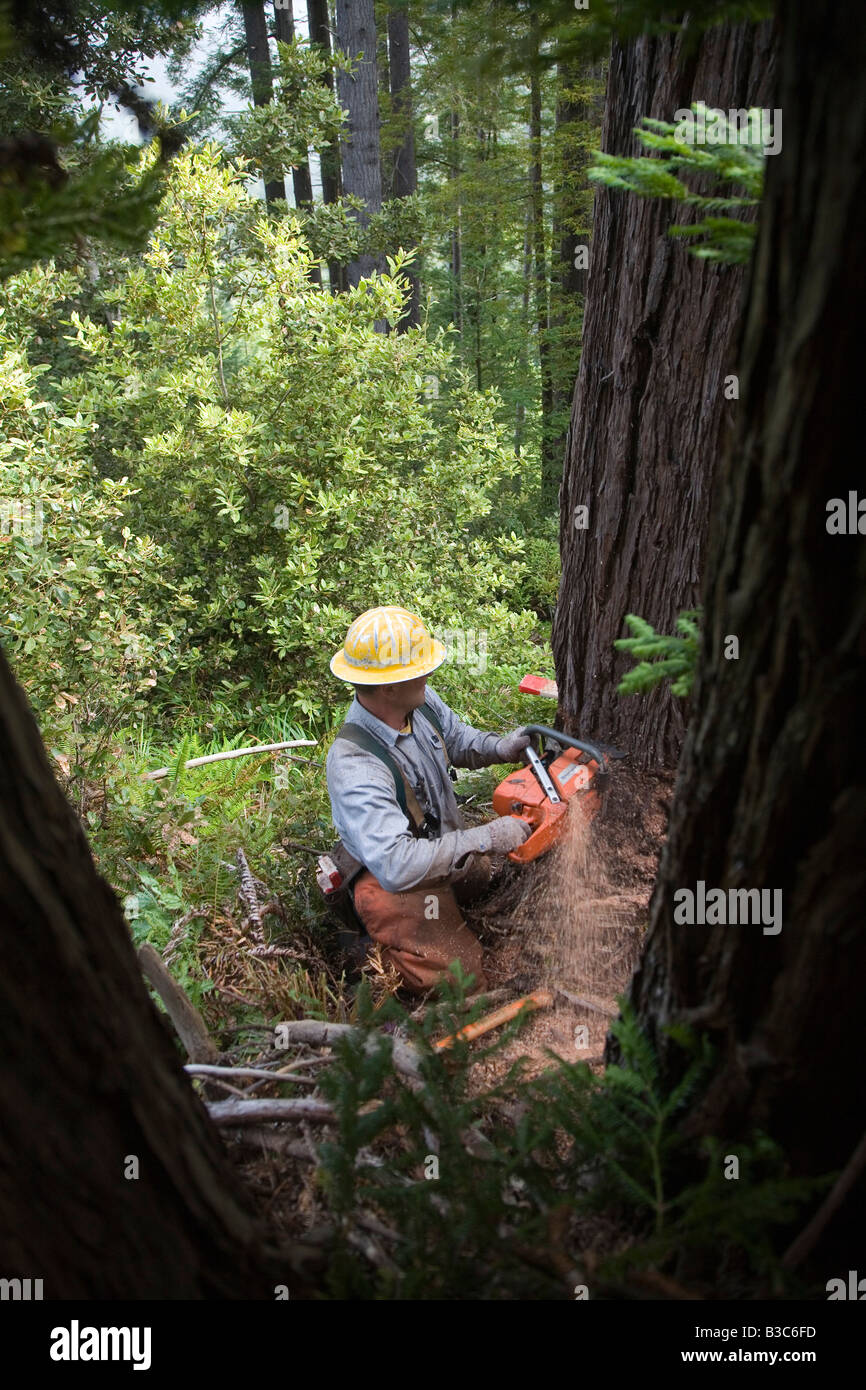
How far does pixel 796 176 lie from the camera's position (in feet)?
3.69

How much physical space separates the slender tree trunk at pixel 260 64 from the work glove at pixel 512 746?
7577 mm

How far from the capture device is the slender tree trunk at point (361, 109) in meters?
10.2

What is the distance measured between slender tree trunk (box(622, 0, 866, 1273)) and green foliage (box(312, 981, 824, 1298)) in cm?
10

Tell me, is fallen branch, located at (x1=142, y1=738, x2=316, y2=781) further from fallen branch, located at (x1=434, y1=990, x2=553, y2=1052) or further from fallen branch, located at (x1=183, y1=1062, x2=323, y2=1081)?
fallen branch, located at (x1=183, y1=1062, x2=323, y2=1081)

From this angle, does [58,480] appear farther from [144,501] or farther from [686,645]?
[686,645]

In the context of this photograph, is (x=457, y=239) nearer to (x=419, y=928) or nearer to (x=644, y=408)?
(x=644, y=408)

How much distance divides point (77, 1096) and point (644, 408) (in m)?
2.75

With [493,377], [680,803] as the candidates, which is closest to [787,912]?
[680,803]

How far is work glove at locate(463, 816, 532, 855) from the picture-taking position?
3564 mm

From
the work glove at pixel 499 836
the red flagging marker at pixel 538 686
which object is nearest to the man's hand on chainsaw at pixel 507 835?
the work glove at pixel 499 836

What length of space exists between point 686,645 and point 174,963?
2.89 m

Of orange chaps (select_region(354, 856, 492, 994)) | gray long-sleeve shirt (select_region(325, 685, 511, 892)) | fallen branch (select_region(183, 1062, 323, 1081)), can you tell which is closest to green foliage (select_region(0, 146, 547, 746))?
gray long-sleeve shirt (select_region(325, 685, 511, 892))

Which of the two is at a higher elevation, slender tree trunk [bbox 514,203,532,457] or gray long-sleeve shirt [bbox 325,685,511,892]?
slender tree trunk [bbox 514,203,532,457]

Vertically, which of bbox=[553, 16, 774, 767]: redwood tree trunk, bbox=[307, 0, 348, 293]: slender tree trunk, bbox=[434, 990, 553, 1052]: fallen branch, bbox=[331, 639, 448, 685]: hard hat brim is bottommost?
bbox=[434, 990, 553, 1052]: fallen branch
